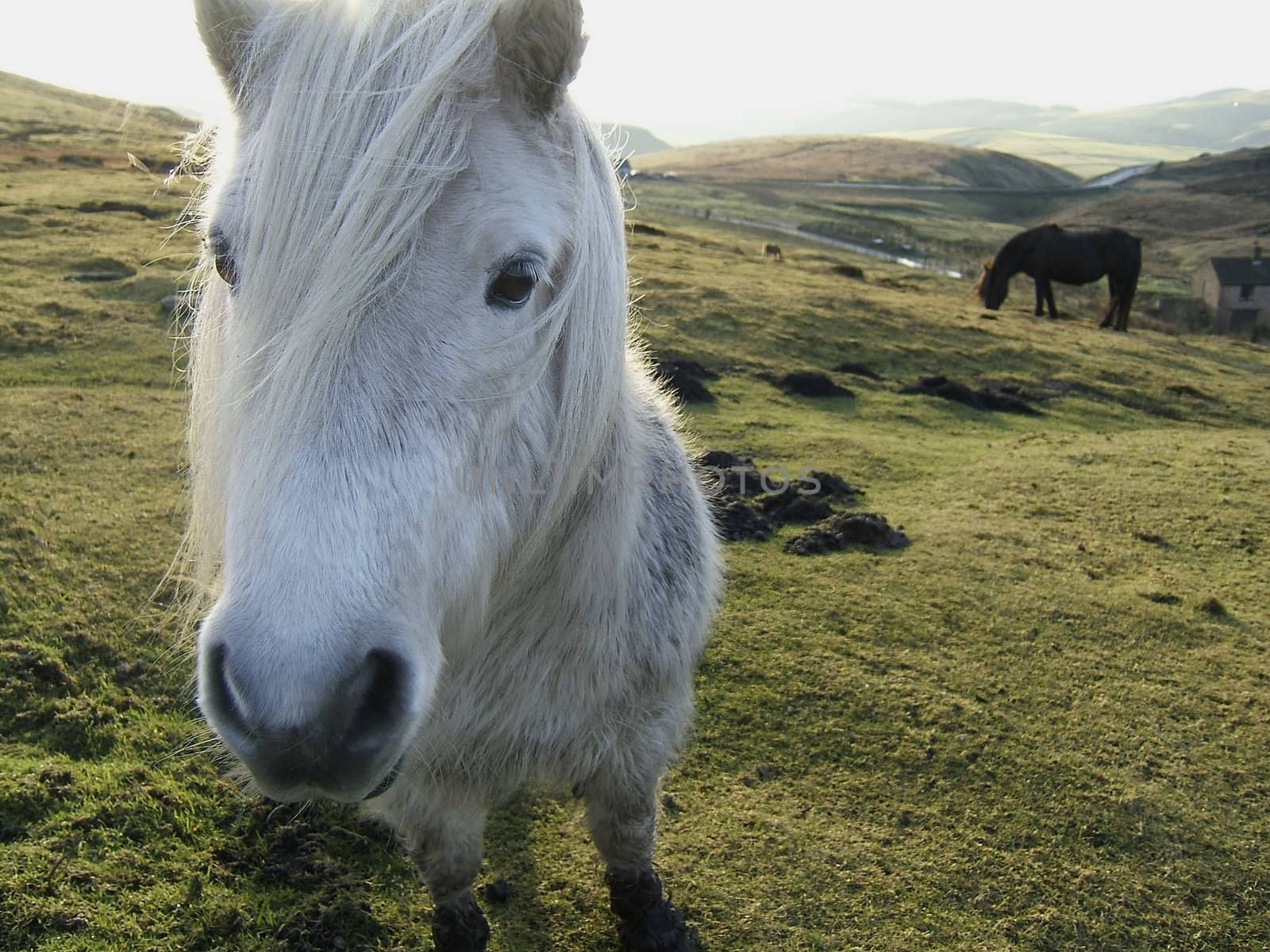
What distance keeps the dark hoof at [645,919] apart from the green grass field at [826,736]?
15 cm

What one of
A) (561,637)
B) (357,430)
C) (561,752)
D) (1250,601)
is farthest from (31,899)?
(1250,601)

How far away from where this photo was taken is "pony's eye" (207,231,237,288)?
1735 mm

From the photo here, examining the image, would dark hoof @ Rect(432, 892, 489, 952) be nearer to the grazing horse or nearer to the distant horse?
the grazing horse

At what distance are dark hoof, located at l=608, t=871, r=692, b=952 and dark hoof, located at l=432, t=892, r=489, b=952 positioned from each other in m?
0.53

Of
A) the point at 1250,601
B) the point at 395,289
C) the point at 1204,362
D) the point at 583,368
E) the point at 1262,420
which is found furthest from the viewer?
the point at 1204,362

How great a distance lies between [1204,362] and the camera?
54.8ft

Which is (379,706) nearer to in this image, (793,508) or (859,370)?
(793,508)

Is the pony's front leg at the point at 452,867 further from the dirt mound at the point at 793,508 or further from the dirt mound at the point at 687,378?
the dirt mound at the point at 687,378

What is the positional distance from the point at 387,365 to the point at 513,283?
1.09 ft

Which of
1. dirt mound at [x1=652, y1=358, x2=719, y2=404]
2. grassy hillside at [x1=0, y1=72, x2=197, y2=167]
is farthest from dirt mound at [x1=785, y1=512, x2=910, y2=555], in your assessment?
grassy hillside at [x1=0, y1=72, x2=197, y2=167]

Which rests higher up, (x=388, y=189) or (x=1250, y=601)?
(x=388, y=189)

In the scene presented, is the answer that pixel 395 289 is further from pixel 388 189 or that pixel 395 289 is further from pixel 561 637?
pixel 561 637

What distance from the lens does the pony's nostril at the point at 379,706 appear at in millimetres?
1402

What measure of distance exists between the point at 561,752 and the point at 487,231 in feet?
5.84
